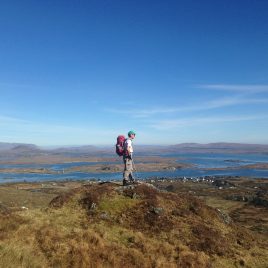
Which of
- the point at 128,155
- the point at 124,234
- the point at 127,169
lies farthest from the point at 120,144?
the point at 124,234

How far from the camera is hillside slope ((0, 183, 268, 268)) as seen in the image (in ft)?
53.6

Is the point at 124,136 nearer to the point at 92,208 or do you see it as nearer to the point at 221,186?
the point at 92,208

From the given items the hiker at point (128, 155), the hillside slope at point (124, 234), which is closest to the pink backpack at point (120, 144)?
the hiker at point (128, 155)

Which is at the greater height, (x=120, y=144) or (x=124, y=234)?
(x=120, y=144)

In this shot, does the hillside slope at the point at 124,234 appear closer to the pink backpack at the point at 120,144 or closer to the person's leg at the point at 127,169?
the person's leg at the point at 127,169

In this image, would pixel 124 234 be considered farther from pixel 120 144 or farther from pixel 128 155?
pixel 120 144

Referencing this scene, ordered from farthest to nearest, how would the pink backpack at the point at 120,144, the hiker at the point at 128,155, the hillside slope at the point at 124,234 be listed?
the pink backpack at the point at 120,144
the hiker at the point at 128,155
the hillside slope at the point at 124,234

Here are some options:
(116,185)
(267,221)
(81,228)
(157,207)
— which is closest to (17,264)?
(81,228)

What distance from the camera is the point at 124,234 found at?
63.8ft

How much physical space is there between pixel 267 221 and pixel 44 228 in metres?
65.6

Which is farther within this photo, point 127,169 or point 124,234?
point 127,169

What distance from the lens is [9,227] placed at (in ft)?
59.8

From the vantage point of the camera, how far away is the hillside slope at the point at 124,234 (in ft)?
53.6

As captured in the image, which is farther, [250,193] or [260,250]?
[250,193]
